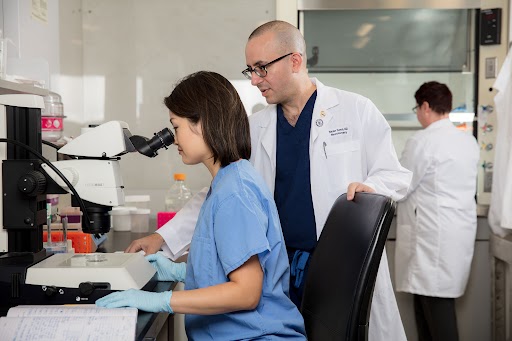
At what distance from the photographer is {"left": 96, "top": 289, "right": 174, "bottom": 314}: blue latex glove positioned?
50.8 inches

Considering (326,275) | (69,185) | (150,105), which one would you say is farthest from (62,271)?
(150,105)

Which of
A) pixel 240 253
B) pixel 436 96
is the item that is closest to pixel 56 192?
pixel 240 253

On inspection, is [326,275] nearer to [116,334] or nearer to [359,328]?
[359,328]

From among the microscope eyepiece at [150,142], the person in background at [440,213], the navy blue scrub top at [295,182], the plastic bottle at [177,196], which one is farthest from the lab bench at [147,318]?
the person in background at [440,213]

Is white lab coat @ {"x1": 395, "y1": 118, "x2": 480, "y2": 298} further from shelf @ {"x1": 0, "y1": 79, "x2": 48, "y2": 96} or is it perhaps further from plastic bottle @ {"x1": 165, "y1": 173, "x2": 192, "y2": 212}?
shelf @ {"x1": 0, "y1": 79, "x2": 48, "y2": 96}

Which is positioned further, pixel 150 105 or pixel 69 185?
pixel 150 105

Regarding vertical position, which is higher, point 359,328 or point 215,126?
point 215,126

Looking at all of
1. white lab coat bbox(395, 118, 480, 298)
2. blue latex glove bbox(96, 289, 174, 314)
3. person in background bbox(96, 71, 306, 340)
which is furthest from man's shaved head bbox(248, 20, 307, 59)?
white lab coat bbox(395, 118, 480, 298)

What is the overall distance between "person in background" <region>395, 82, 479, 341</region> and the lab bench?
1.50 m

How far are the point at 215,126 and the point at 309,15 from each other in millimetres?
2336

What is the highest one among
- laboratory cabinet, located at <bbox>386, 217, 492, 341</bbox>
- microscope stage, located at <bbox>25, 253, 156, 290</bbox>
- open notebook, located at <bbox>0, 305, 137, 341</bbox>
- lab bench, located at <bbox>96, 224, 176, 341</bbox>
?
microscope stage, located at <bbox>25, 253, 156, 290</bbox>

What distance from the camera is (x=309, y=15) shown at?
3623 mm

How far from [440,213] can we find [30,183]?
2371 mm

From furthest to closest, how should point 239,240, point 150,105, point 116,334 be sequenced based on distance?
point 150,105
point 239,240
point 116,334
